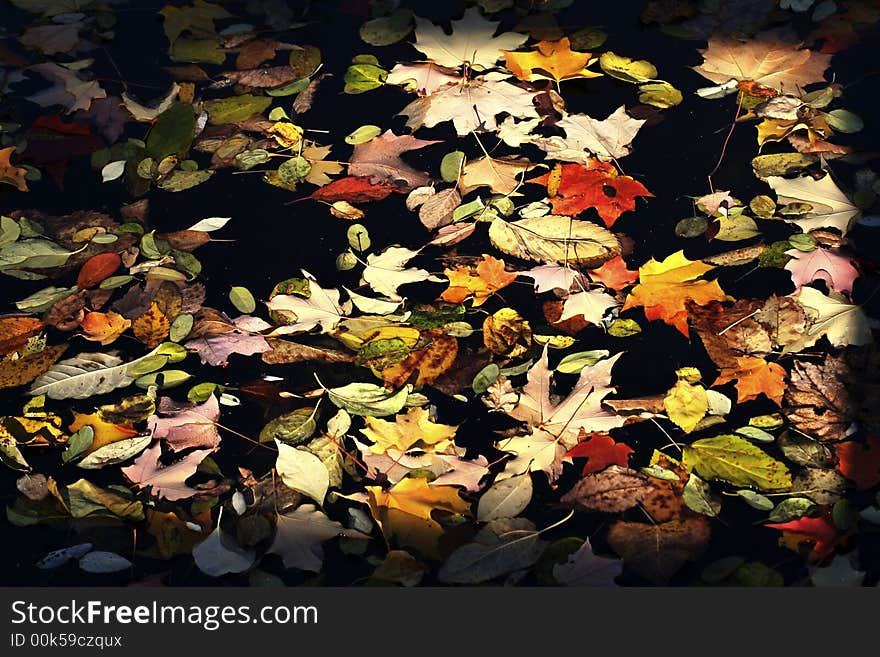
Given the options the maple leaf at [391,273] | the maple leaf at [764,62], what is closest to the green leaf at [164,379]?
the maple leaf at [391,273]

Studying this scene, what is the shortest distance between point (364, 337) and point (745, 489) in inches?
29.7

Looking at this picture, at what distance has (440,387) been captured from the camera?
1918mm

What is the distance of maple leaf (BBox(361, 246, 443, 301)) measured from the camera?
2.10 metres

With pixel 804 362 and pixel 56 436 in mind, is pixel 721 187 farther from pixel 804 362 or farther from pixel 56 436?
pixel 56 436

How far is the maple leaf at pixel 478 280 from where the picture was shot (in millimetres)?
2074

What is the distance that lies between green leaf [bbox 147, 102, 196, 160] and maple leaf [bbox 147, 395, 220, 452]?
0.77 meters

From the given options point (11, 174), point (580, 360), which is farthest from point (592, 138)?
point (11, 174)

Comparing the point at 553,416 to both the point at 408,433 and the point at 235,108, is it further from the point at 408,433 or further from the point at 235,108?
the point at 235,108

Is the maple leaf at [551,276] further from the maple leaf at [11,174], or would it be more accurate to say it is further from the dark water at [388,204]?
the maple leaf at [11,174]

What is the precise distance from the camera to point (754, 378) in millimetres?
1882

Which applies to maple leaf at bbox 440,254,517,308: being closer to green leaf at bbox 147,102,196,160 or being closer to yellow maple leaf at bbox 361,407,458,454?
yellow maple leaf at bbox 361,407,458,454

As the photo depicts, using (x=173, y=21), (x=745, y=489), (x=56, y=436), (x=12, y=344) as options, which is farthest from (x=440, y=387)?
(x=173, y=21)

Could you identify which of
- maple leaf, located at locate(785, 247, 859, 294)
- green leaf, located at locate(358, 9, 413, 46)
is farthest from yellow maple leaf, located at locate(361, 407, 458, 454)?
green leaf, located at locate(358, 9, 413, 46)

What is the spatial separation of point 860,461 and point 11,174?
6.32ft
